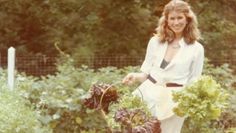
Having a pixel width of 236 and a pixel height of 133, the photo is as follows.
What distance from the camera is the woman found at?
14.4 feet

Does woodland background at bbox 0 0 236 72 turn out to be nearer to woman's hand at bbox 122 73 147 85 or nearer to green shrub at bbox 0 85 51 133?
green shrub at bbox 0 85 51 133

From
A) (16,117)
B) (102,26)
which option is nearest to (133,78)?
(16,117)

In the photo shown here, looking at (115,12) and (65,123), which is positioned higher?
(115,12)

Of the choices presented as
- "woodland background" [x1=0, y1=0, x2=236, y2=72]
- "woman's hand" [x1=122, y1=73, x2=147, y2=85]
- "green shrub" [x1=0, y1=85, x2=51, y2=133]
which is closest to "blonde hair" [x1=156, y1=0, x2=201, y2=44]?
"woman's hand" [x1=122, y1=73, x2=147, y2=85]

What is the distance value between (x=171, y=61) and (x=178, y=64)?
53mm

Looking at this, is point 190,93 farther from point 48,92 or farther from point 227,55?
point 227,55

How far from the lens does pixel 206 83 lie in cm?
358

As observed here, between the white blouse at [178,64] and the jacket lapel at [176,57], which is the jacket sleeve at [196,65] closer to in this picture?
the white blouse at [178,64]

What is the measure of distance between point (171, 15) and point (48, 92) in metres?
2.42

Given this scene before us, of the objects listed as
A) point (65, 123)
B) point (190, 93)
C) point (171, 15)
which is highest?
point (171, 15)

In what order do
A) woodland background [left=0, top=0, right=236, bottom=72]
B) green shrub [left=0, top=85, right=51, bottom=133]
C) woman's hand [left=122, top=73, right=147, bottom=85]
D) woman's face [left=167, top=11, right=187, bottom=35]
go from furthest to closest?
woodland background [left=0, top=0, right=236, bottom=72] < green shrub [left=0, top=85, right=51, bottom=133] < woman's face [left=167, top=11, right=187, bottom=35] < woman's hand [left=122, top=73, right=147, bottom=85]

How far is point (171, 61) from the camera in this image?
14.5ft

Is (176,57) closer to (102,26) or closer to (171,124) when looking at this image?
(171,124)

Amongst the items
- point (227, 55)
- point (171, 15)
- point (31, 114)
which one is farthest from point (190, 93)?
point (227, 55)
